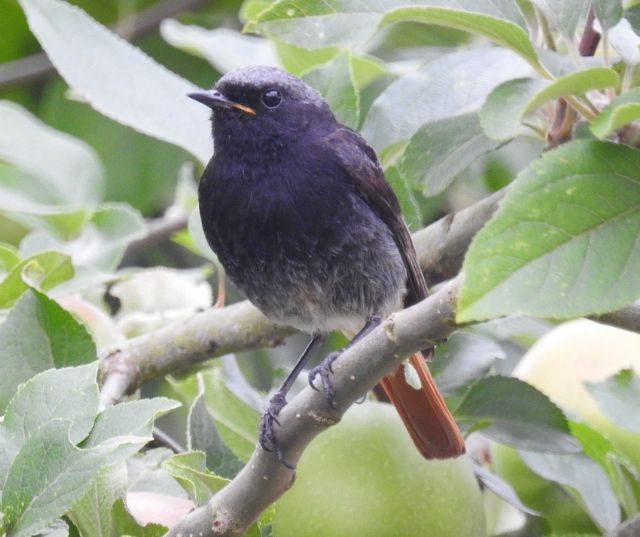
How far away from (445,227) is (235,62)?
0.98m

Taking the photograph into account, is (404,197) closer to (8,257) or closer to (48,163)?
(8,257)

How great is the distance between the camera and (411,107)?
2160mm

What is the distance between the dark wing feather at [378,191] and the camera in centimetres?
212

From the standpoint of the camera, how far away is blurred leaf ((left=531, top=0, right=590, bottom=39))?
1665mm

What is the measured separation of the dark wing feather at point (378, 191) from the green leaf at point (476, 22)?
0.54 meters

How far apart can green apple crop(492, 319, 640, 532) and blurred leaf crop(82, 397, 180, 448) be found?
0.81 m

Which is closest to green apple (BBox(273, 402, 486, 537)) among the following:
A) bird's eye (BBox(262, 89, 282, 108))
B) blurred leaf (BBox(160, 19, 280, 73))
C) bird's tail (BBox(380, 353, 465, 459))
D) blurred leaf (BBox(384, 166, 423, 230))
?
bird's tail (BBox(380, 353, 465, 459))

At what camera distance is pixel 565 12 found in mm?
1673

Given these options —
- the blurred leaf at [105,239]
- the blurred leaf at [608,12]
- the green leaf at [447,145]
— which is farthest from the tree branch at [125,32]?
the blurred leaf at [608,12]

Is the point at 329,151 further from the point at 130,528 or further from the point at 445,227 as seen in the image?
the point at 130,528

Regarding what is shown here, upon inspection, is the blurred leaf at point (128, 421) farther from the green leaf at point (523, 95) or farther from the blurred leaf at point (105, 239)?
the blurred leaf at point (105, 239)

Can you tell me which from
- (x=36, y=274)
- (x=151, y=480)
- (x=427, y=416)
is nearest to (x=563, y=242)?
(x=427, y=416)

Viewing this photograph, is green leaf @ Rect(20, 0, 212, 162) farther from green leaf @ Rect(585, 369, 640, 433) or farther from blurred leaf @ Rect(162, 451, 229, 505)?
green leaf @ Rect(585, 369, 640, 433)

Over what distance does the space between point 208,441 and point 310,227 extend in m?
0.51
